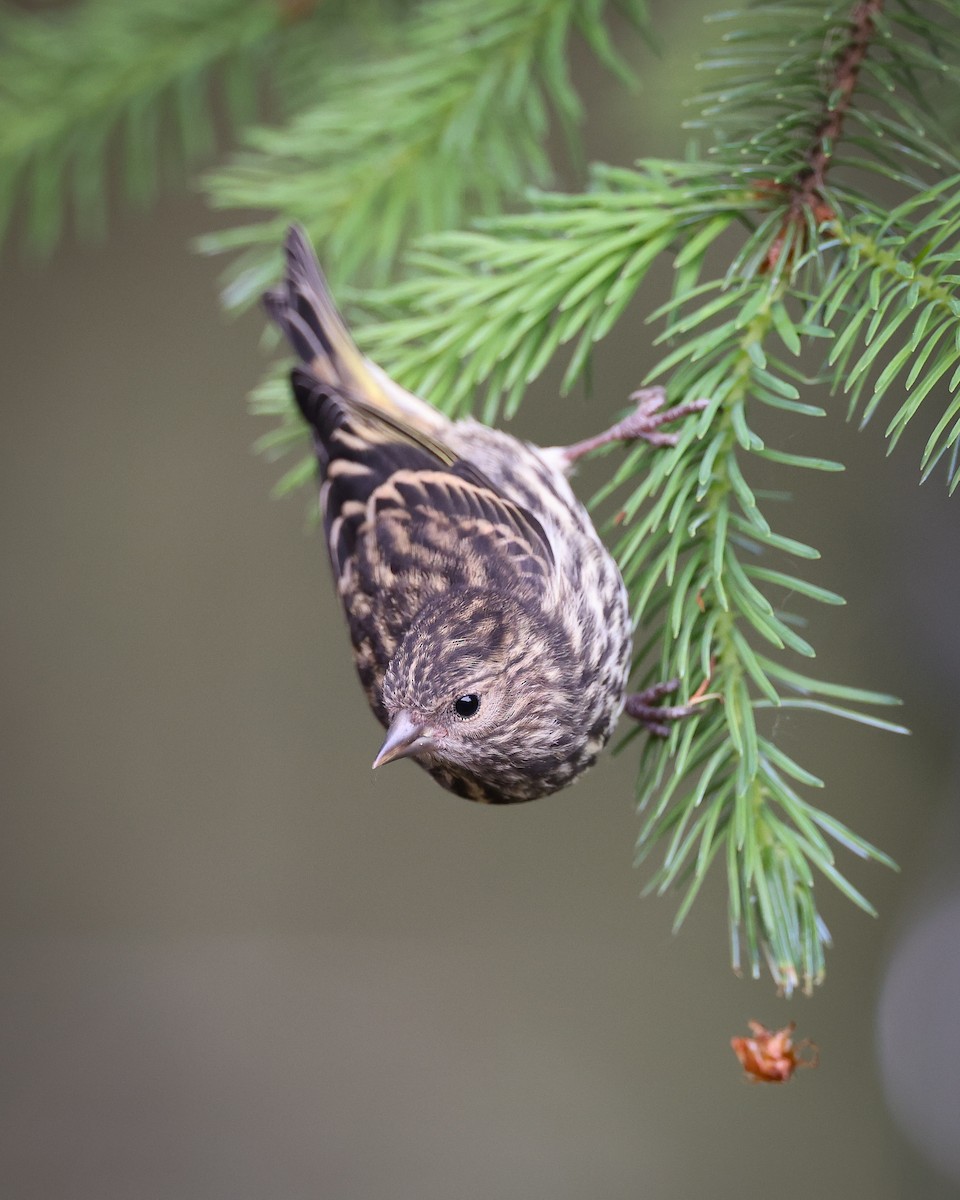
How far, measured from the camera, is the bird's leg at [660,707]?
707 mm

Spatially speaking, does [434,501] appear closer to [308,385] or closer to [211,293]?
[308,385]

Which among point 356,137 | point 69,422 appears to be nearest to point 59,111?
point 356,137

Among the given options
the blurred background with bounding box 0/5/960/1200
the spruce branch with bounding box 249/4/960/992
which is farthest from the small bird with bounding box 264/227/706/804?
the blurred background with bounding box 0/5/960/1200

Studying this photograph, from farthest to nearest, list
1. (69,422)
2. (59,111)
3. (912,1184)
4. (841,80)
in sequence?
(69,422) → (912,1184) → (59,111) → (841,80)

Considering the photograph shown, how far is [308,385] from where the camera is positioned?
3.42ft

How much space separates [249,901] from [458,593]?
1.61 metres

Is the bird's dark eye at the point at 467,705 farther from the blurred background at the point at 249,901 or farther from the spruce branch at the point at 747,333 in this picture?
the blurred background at the point at 249,901

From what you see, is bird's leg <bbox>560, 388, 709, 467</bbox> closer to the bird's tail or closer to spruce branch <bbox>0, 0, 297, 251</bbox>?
the bird's tail

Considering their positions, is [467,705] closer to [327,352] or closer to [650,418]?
[650,418]

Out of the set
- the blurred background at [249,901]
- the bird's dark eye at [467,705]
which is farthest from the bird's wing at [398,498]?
the blurred background at [249,901]

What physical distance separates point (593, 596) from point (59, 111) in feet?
2.34

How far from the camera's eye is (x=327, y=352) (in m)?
1.16

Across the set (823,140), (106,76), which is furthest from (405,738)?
(106,76)

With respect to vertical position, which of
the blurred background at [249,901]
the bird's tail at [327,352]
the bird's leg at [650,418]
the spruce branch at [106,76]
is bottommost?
the blurred background at [249,901]
